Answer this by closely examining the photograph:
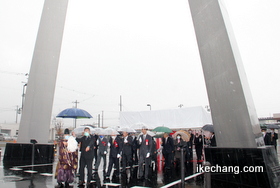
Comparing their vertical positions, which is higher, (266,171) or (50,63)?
(50,63)

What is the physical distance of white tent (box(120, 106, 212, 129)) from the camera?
1616 cm

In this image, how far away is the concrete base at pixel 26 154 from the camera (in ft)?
38.4

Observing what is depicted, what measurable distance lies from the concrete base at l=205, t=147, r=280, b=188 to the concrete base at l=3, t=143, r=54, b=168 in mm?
8035

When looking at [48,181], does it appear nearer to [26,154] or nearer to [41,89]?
[26,154]

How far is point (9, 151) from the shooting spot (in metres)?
12.2

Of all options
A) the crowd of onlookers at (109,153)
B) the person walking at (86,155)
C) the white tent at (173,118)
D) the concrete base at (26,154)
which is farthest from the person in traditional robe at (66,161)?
the white tent at (173,118)

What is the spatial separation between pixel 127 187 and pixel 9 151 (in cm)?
777

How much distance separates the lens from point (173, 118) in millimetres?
17203

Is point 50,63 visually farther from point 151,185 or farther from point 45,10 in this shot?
point 151,185

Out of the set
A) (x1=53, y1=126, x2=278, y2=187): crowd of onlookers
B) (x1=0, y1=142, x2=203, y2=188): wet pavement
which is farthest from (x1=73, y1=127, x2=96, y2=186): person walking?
(x1=0, y1=142, x2=203, y2=188): wet pavement

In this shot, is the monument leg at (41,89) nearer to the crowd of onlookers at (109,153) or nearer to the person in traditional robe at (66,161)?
the crowd of onlookers at (109,153)

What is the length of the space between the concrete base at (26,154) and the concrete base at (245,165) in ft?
26.4

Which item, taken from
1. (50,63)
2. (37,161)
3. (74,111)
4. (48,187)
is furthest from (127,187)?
(50,63)

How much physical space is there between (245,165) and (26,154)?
989 cm
